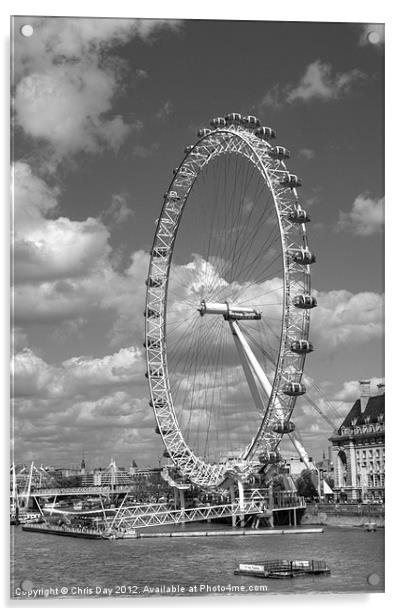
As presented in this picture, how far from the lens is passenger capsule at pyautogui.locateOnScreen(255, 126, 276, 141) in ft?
60.8

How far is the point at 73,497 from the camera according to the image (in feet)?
220

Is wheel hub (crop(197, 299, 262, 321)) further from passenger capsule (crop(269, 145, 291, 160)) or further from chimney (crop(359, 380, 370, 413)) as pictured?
chimney (crop(359, 380, 370, 413))

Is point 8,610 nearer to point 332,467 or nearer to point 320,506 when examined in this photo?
point 320,506

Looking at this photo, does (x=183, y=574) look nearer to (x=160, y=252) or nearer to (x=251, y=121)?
(x=251, y=121)

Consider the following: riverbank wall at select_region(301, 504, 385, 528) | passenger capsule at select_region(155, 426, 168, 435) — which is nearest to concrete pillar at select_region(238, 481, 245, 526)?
riverbank wall at select_region(301, 504, 385, 528)

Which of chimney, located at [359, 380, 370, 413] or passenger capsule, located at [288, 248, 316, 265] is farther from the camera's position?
passenger capsule, located at [288, 248, 316, 265]

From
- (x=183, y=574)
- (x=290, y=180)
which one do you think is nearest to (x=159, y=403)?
(x=290, y=180)

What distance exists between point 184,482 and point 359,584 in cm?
2390

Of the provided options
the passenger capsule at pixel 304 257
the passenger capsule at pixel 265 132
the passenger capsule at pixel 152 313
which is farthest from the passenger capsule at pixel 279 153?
the passenger capsule at pixel 152 313

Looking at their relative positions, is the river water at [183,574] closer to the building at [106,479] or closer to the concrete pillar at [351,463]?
the concrete pillar at [351,463]

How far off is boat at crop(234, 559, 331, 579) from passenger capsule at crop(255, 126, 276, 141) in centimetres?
800

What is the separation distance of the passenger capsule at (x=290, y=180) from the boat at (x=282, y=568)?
9.79m

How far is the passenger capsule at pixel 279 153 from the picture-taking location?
20253 mm

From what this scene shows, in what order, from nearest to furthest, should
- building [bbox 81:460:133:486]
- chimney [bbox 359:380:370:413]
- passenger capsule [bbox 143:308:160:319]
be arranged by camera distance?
chimney [bbox 359:380:370:413]
passenger capsule [bbox 143:308:160:319]
building [bbox 81:460:133:486]
